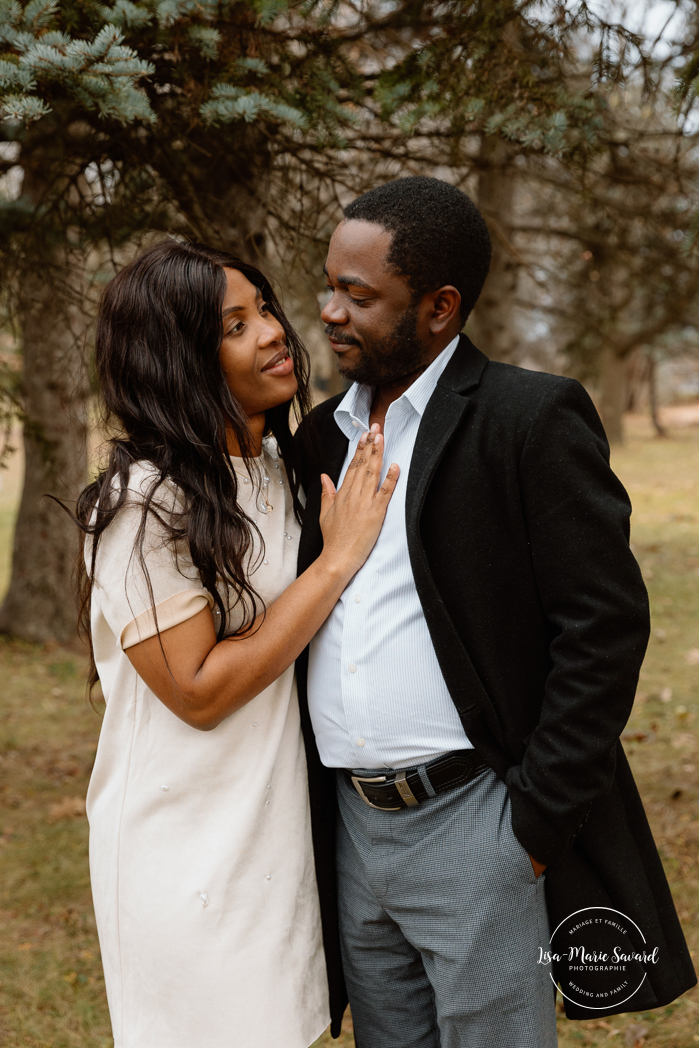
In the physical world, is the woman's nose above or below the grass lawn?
above

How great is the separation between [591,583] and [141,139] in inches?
91.9

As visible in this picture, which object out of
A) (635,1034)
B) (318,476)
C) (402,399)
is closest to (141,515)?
(318,476)

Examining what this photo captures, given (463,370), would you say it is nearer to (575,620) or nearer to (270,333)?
(270,333)

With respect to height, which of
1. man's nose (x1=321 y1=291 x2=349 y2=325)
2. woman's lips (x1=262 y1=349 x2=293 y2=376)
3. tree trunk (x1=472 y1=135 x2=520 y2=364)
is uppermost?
tree trunk (x1=472 y1=135 x2=520 y2=364)

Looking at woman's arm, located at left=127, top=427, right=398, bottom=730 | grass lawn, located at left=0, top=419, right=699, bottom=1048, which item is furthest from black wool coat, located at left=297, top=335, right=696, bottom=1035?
grass lawn, located at left=0, top=419, right=699, bottom=1048

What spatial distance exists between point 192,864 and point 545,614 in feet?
3.20

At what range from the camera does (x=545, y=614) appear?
6.17 ft

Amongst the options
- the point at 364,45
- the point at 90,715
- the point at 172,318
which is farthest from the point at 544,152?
the point at 90,715

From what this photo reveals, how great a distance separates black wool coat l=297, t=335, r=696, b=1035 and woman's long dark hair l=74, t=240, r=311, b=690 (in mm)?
436

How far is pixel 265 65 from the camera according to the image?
8.48ft

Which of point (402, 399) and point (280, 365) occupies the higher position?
point (280, 365)

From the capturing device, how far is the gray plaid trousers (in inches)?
72.6

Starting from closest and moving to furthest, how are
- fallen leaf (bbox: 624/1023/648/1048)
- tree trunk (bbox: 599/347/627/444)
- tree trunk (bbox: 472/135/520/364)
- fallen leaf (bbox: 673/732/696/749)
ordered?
1. fallen leaf (bbox: 624/1023/648/1048)
2. fallen leaf (bbox: 673/732/696/749)
3. tree trunk (bbox: 472/135/520/364)
4. tree trunk (bbox: 599/347/627/444)

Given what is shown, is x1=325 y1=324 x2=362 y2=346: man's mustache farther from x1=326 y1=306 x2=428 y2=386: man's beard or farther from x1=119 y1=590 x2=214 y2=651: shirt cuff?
x1=119 y1=590 x2=214 y2=651: shirt cuff
